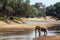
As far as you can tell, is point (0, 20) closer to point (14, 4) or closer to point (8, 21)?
point (8, 21)

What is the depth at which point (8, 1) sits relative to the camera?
6938cm

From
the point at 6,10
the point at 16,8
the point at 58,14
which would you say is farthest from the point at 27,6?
the point at 58,14

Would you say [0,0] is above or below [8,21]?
above

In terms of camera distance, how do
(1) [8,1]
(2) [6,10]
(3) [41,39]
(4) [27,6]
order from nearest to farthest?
(3) [41,39]
(1) [8,1]
(2) [6,10]
(4) [27,6]

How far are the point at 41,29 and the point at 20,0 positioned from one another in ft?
178

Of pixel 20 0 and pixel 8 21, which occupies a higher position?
pixel 20 0

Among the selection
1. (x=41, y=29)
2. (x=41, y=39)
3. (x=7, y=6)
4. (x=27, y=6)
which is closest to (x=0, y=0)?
(x=7, y=6)

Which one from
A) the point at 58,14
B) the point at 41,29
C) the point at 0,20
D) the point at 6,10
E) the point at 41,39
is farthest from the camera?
the point at 58,14

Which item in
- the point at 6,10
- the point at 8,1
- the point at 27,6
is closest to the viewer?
the point at 8,1

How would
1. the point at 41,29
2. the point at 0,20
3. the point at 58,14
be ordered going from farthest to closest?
the point at 58,14, the point at 0,20, the point at 41,29

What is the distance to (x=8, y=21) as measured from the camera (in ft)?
186

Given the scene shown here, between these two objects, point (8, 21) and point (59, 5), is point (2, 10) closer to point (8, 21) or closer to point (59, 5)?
point (8, 21)

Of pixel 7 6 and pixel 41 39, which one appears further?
pixel 7 6

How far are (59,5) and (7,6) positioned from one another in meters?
75.8
